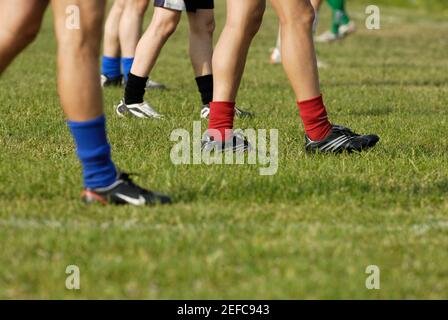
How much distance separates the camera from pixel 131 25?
10023 mm

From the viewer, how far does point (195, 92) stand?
10438mm

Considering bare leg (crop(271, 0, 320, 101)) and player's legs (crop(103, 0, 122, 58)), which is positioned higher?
bare leg (crop(271, 0, 320, 101))

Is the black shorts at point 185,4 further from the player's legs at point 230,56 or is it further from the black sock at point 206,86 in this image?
the player's legs at point 230,56

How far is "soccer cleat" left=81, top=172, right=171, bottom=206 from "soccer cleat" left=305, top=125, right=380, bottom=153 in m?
1.79

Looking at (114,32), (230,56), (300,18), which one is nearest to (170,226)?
(300,18)

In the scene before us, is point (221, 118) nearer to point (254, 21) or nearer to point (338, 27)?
point (254, 21)

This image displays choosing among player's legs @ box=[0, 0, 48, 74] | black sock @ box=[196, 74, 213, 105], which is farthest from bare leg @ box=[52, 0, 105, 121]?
black sock @ box=[196, 74, 213, 105]

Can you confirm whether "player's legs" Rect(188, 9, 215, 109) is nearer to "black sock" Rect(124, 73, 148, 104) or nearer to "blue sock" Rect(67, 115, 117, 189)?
"black sock" Rect(124, 73, 148, 104)

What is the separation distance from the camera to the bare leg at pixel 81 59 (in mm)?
4625

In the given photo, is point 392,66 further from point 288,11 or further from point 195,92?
point 288,11

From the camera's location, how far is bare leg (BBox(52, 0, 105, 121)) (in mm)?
4625

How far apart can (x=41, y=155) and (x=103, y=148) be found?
1.51m

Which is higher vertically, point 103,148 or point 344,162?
point 103,148
